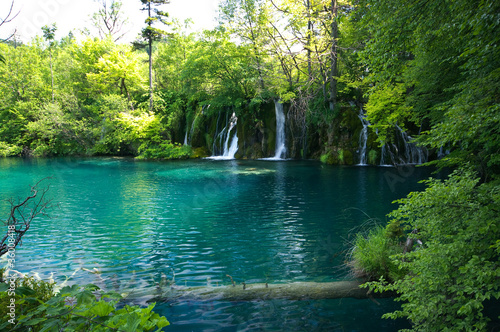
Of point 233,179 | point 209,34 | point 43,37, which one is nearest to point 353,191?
point 233,179

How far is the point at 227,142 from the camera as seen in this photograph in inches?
1041

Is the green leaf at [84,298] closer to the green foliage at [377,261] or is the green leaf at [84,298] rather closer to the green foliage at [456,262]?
the green foliage at [456,262]

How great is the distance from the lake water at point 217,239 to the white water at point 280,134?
31.6ft

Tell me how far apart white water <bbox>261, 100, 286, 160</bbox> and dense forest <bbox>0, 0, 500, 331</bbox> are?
577mm

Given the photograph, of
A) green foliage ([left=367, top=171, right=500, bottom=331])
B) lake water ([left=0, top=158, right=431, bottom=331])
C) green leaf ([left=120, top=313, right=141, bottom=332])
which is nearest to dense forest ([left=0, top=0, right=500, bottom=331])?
green foliage ([left=367, top=171, right=500, bottom=331])

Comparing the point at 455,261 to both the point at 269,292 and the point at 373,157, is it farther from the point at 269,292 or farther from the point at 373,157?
the point at 373,157

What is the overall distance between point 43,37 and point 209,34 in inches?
1065

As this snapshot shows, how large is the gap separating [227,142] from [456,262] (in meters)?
24.0

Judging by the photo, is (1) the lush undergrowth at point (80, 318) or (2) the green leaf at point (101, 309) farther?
(2) the green leaf at point (101, 309)

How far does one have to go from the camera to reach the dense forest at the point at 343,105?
10.6ft

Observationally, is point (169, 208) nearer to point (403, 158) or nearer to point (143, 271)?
point (143, 271)

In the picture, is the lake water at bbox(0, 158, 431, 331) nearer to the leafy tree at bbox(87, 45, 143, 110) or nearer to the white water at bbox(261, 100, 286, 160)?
the white water at bbox(261, 100, 286, 160)

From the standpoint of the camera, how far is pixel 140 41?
2859 centimetres

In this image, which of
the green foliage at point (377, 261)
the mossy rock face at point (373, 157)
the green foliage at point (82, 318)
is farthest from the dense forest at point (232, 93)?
the green foliage at point (82, 318)
